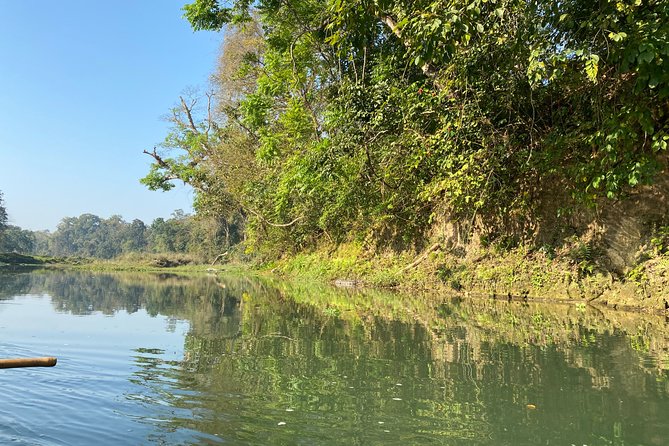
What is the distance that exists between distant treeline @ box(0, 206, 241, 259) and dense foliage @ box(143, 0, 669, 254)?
23.1 m

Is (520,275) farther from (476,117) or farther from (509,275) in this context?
(476,117)

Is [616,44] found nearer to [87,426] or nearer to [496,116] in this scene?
[496,116]

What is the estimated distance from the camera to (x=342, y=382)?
3734 mm

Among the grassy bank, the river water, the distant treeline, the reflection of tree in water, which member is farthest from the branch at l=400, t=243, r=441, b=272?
the distant treeline

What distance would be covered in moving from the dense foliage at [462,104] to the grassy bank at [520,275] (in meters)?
0.81

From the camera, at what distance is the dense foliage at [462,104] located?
19.7ft

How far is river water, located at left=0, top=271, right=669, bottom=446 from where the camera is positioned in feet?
8.93

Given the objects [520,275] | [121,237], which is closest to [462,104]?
[520,275]

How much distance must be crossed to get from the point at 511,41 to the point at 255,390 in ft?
22.9

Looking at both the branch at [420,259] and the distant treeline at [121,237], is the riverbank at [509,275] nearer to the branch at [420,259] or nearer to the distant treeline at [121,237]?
the branch at [420,259]

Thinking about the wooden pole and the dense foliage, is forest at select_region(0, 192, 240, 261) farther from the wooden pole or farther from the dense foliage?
the wooden pole

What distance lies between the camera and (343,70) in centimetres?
1289

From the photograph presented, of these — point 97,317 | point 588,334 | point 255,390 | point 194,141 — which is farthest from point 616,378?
point 194,141

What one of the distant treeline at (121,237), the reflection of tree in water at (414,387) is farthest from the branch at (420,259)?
the distant treeline at (121,237)
